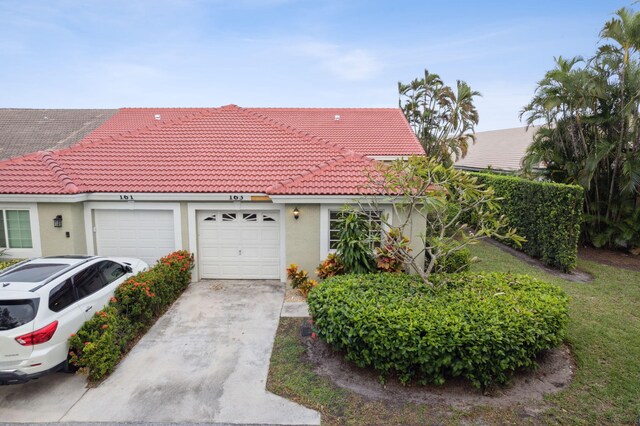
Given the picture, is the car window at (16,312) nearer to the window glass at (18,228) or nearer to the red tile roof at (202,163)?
the red tile roof at (202,163)

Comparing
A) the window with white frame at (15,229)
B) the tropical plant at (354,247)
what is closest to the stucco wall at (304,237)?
the tropical plant at (354,247)

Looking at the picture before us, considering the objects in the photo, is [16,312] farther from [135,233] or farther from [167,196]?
[135,233]

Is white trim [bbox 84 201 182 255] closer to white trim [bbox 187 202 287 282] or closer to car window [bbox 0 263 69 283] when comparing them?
white trim [bbox 187 202 287 282]

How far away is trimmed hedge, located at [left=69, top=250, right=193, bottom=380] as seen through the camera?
5.91 metres

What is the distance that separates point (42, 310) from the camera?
5551 millimetres

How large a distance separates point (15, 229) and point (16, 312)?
20.6ft

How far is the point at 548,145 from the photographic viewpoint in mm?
14797

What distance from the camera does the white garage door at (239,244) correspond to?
1070cm

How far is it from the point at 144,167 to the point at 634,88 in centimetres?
1665

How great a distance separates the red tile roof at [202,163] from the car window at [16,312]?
16.8 ft

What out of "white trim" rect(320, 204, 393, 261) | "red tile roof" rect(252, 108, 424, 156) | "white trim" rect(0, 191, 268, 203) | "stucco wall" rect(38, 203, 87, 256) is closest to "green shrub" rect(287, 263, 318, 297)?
"white trim" rect(320, 204, 393, 261)

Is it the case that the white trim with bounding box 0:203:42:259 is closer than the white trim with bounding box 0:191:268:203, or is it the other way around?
the white trim with bounding box 0:203:42:259

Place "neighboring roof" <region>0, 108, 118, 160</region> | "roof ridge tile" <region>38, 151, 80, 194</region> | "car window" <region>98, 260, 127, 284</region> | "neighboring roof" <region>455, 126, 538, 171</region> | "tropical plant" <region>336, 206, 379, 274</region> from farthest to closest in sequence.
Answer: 1. "neighboring roof" <region>455, 126, 538, 171</region>
2. "neighboring roof" <region>0, 108, 118, 160</region>
3. "roof ridge tile" <region>38, 151, 80, 194</region>
4. "tropical plant" <region>336, 206, 379, 274</region>
5. "car window" <region>98, 260, 127, 284</region>

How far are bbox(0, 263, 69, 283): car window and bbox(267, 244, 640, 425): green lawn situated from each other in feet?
14.4
